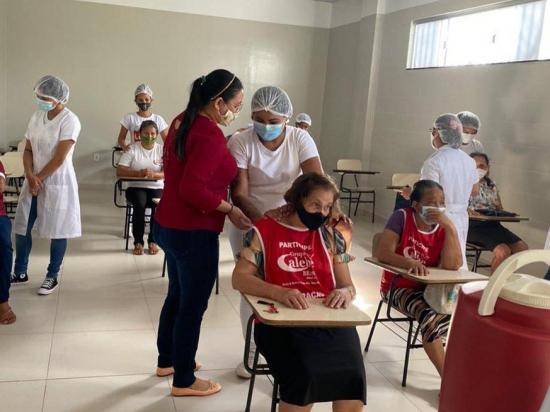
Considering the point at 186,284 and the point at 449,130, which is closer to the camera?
the point at 186,284

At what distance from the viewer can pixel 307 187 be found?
2.03 metres

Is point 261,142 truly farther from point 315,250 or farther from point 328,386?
point 328,386

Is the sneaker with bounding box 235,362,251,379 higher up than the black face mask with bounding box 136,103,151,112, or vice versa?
the black face mask with bounding box 136,103,151,112

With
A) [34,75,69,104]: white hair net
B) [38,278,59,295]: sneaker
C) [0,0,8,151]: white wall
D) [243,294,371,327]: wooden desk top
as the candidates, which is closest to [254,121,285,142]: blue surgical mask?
[243,294,371,327]: wooden desk top

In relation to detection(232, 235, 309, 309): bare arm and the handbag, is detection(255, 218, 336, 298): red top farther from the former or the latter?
the handbag

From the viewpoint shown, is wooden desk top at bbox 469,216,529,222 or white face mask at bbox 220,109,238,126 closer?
white face mask at bbox 220,109,238,126

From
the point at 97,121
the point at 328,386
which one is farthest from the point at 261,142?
the point at 97,121

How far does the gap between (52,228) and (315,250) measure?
2.23 metres

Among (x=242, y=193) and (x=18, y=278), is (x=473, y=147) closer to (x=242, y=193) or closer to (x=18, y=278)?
(x=242, y=193)

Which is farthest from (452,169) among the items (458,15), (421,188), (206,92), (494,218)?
(458,15)

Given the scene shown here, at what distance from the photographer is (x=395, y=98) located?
282 inches

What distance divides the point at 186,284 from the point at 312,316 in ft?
2.29

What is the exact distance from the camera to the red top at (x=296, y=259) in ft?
6.66

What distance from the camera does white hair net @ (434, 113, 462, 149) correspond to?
343 cm
